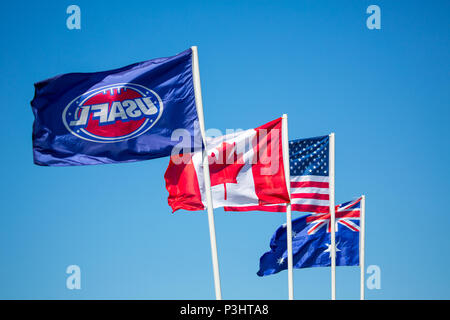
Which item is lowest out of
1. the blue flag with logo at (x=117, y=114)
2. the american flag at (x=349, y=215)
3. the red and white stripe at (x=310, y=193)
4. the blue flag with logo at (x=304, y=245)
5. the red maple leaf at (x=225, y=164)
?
the blue flag with logo at (x=304, y=245)

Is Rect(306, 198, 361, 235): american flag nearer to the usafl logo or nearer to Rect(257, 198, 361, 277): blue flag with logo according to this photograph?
Rect(257, 198, 361, 277): blue flag with logo

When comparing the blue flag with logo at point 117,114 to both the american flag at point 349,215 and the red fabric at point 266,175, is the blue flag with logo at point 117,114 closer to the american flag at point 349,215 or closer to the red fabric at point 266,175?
the red fabric at point 266,175

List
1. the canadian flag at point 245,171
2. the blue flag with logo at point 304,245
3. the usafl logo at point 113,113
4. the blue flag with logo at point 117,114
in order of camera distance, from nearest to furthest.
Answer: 1. the blue flag with logo at point 117,114
2. the usafl logo at point 113,113
3. the canadian flag at point 245,171
4. the blue flag with logo at point 304,245

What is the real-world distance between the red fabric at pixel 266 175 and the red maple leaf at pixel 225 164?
66 centimetres

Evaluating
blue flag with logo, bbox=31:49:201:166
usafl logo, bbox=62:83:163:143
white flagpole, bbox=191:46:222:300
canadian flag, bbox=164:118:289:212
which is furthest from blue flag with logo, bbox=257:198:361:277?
usafl logo, bbox=62:83:163:143

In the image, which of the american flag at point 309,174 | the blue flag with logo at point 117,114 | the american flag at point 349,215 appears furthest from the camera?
the american flag at point 349,215

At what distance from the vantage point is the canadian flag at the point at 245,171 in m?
20.8

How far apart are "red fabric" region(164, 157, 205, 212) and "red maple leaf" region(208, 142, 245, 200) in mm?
933

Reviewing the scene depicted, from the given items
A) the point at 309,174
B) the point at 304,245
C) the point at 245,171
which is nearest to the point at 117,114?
the point at 245,171

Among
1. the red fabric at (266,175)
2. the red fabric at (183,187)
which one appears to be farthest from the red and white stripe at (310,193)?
A: the red fabric at (183,187)

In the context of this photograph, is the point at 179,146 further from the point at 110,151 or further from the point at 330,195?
the point at 330,195

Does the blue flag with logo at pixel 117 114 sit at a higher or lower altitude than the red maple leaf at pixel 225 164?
higher

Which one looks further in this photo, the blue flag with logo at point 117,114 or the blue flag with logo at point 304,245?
the blue flag with logo at point 304,245

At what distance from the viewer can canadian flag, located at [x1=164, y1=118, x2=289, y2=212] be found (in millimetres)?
20812
